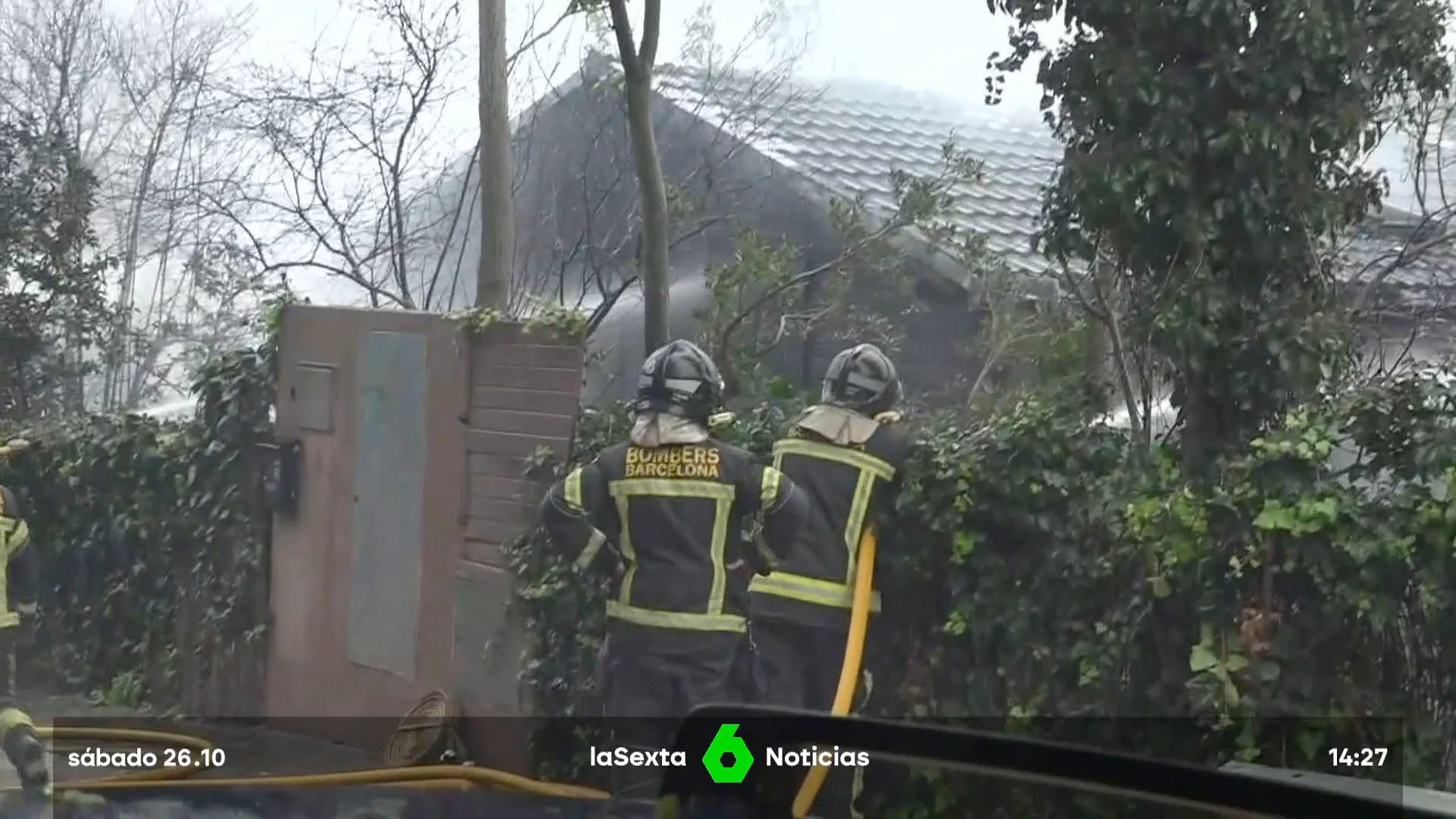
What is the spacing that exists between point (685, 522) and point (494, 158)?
204 cm

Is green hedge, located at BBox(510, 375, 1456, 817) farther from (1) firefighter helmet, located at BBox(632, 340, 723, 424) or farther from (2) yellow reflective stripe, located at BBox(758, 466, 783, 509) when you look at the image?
(1) firefighter helmet, located at BBox(632, 340, 723, 424)

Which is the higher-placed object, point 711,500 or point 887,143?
point 887,143

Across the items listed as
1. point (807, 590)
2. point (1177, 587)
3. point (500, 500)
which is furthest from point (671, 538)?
point (1177, 587)

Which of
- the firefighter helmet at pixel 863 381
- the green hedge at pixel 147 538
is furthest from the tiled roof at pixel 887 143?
the green hedge at pixel 147 538

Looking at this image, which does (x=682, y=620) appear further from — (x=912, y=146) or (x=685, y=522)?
(x=912, y=146)

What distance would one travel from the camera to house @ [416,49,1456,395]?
5.23 metres

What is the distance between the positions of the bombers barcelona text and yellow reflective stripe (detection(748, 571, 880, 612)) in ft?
1.20

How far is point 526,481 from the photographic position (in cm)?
592

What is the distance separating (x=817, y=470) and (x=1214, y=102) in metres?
1.57

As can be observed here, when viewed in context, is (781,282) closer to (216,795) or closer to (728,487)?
(728,487)

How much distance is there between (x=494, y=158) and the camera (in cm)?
661

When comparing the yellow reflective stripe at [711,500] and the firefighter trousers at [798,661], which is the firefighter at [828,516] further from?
the yellow reflective stripe at [711,500]

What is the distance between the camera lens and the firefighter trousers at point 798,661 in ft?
16.7
